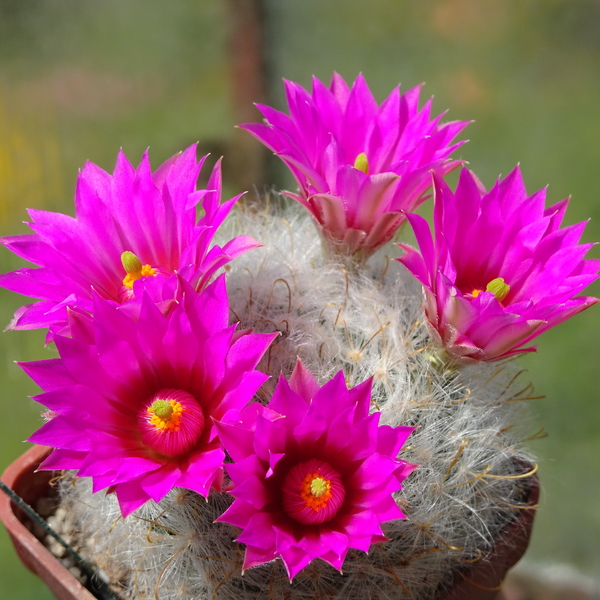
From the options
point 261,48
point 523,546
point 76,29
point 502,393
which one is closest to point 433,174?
point 502,393

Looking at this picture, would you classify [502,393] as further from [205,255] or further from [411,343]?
[205,255]

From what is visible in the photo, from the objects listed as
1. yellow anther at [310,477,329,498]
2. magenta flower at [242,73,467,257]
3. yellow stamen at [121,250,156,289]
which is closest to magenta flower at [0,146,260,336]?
yellow stamen at [121,250,156,289]

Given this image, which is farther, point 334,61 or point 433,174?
point 334,61

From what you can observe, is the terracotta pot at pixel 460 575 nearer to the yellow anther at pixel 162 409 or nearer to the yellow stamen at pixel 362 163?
the yellow anther at pixel 162 409

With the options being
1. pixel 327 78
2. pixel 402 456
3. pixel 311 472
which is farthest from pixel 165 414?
pixel 327 78

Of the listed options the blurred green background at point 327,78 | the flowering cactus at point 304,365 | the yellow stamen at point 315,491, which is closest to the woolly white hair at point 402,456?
the flowering cactus at point 304,365

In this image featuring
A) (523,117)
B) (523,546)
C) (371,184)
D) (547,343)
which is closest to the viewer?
(371,184)

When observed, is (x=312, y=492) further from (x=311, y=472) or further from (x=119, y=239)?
(x=119, y=239)
